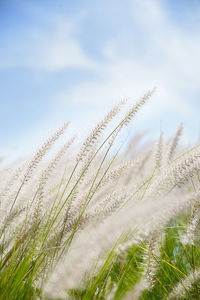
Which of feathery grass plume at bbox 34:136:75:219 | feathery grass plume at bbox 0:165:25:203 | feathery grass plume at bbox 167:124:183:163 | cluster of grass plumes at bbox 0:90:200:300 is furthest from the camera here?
feathery grass plume at bbox 167:124:183:163

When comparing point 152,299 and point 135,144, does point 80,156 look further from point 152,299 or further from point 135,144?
point 135,144

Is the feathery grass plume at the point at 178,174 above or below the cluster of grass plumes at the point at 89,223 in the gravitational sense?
above

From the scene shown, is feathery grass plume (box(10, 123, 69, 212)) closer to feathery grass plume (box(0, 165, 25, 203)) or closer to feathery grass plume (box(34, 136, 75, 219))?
feathery grass plume (box(34, 136, 75, 219))

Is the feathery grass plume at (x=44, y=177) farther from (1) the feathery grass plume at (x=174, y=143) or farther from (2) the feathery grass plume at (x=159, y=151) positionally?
(1) the feathery grass plume at (x=174, y=143)

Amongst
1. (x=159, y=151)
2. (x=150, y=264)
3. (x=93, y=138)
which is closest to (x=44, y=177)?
(x=93, y=138)

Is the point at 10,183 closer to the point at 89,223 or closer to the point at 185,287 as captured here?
the point at 89,223

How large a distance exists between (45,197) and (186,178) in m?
0.77

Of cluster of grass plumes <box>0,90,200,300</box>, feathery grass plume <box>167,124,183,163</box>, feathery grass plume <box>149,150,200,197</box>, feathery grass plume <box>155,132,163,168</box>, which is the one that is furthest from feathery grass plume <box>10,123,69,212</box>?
feathery grass plume <box>167,124,183,163</box>

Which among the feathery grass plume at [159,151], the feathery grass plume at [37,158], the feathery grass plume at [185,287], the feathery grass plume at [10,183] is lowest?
the feathery grass plume at [185,287]

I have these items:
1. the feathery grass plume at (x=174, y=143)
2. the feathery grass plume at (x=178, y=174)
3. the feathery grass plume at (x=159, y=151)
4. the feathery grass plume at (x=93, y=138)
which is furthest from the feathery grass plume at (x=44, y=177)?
the feathery grass plume at (x=174, y=143)

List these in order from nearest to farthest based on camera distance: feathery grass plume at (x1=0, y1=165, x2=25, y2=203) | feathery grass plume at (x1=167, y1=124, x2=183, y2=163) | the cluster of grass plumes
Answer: the cluster of grass plumes < feathery grass plume at (x1=0, y1=165, x2=25, y2=203) < feathery grass plume at (x1=167, y1=124, x2=183, y2=163)

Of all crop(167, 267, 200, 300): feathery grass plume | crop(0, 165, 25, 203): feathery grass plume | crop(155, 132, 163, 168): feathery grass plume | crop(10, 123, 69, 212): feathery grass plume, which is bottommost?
crop(167, 267, 200, 300): feathery grass plume

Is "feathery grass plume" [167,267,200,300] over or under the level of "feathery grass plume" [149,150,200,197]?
under

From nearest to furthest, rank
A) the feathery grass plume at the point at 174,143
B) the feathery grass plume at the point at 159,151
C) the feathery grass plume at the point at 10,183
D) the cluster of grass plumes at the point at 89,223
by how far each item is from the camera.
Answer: the cluster of grass plumes at the point at 89,223
the feathery grass plume at the point at 10,183
the feathery grass plume at the point at 159,151
the feathery grass plume at the point at 174,143
